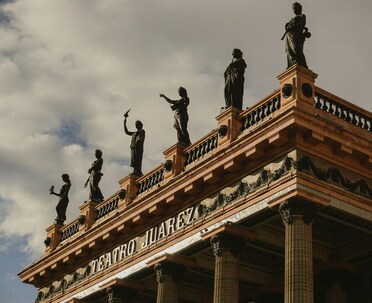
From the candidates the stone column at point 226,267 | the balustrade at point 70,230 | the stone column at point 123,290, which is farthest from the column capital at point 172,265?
the balustrade at point 70,230

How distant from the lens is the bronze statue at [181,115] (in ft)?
117

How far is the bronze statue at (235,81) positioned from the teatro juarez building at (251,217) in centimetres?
66

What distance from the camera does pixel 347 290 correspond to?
109 ft

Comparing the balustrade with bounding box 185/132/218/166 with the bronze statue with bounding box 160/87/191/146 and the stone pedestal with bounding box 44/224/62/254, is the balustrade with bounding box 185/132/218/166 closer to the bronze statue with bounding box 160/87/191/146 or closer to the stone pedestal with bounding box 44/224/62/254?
the bronze statue with bounding box 160/87/191/146

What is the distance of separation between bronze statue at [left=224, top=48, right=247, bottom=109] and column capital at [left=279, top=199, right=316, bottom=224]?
18.7 feet

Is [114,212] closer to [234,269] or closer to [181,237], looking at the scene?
[181,237]

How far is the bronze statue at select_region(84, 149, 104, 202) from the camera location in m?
42.7

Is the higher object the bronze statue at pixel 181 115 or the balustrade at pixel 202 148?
the bronze statue at pixel 181 115

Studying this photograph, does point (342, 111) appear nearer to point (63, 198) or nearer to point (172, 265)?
point (172, 265)

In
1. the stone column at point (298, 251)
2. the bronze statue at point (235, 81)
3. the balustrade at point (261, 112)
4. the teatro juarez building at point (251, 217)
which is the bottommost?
the stone column at point (298, 251)

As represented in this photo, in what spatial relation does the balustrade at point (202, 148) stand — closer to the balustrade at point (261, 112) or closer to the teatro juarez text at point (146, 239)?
the balustrade at point (261, 112)

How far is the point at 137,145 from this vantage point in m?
40.2

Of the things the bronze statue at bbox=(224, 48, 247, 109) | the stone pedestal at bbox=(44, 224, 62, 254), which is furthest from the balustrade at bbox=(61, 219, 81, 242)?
the bronze statue at bbox=(224, 48, 247, 109)

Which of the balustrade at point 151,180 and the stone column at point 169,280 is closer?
the stone column at point 169,280
